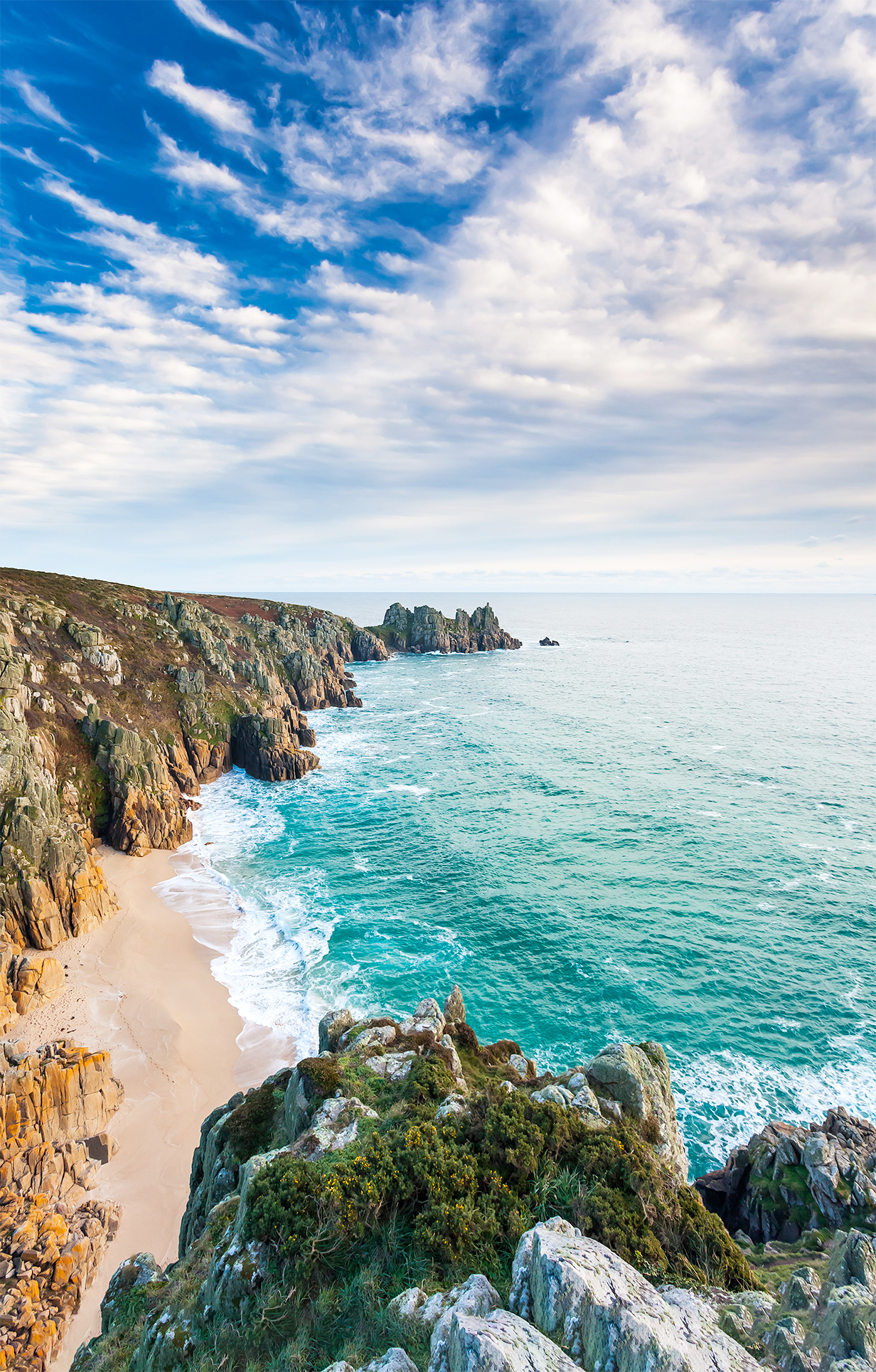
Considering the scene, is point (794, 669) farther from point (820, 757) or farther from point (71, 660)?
point (71, 660)

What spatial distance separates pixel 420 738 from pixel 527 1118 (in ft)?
244

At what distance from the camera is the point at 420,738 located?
8938 cm

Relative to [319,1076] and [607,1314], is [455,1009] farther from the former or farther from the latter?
[607,1314]

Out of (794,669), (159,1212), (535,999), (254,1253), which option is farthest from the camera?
(794,669)

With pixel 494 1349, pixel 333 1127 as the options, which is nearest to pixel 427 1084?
pixel 333 1127

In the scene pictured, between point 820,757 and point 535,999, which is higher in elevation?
point 820,757

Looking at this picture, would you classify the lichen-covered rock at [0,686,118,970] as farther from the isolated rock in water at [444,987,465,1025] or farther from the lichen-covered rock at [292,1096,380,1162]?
the lichen-covered rock at [292,1096,380,1162]

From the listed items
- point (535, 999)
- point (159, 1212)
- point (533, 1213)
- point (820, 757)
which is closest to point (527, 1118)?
point (533, 1213)

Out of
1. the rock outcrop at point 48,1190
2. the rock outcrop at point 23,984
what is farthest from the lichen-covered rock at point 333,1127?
the rock outcrop at point 23,984

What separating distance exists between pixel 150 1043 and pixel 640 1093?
86.4ft

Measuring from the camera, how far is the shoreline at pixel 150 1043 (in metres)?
22.3

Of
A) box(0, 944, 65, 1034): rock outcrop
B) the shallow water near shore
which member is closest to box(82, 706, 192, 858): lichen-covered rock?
the shallow water near shore

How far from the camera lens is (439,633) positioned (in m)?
186

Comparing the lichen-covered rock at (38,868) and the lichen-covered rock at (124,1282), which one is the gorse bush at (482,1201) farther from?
the lichen-covered rock at (38,868)
